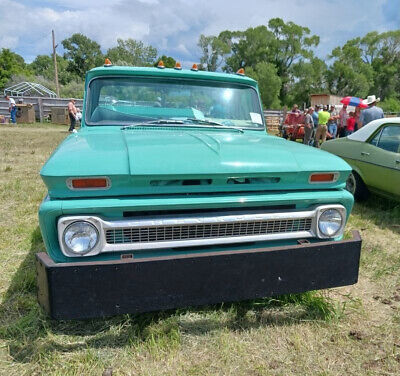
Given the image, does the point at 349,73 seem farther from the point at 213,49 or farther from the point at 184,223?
the point at 184,223

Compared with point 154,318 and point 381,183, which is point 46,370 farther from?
point 381,183

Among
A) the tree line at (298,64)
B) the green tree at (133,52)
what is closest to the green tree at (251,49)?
the tree line at (298,64)

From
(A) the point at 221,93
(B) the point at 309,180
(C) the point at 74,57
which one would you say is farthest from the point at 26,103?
(C) the point at 74,57

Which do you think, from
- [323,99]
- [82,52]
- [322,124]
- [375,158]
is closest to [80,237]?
[375,158]

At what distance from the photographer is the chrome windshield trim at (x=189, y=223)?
1912 millimetres

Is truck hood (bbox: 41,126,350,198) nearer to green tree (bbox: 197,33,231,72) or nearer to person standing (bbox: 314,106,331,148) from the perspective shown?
person standing (bbox: 314,106,331,148)

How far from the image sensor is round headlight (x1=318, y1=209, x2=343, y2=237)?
7.64 ft

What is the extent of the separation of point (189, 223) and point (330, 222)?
40.4 inches

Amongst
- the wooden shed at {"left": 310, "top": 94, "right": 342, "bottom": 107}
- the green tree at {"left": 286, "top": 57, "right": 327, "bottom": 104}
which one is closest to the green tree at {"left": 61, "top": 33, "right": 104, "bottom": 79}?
the green tree at {"left": 286, "top": 57, "right": 327, "bottom": 104}

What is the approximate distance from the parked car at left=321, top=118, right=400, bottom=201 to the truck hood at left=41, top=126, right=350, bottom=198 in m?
3.16

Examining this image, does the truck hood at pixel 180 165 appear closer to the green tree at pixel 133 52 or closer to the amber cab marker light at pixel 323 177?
the amber cab marker light at pixel 323 177

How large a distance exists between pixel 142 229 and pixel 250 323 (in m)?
1.21

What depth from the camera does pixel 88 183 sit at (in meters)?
1.90

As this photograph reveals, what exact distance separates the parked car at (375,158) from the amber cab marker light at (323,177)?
3.17m
